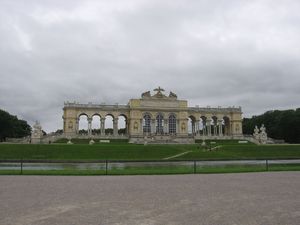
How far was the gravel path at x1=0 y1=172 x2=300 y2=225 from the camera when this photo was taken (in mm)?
8422

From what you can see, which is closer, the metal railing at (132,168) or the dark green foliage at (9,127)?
the metal railing at (132,168)

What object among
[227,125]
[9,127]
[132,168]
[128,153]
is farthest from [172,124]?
[132,168]

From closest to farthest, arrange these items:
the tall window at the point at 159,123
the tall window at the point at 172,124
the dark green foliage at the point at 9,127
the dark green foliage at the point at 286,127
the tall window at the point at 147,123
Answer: the dark green foliage at the point at 9,127 → the dark green foliage at the point at 286,127 → the tall window at the point at 147,123 → the tall window at the point at 159,123 → the tall window at the point at 172,124

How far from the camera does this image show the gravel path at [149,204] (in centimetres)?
842

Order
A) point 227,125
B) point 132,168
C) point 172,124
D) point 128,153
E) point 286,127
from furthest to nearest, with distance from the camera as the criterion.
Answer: point 227,125, point 172,124, point 286,127, point 128,153, point 132,168

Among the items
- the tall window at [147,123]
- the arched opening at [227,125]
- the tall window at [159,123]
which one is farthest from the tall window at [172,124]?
the arched opening at [227,125]

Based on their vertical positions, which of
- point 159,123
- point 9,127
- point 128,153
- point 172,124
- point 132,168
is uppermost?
point 159,123

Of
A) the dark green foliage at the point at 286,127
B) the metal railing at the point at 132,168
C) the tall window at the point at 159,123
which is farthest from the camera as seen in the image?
the tall window at the point at 159,123

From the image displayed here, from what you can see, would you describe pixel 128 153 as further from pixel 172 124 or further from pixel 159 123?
pixel 172 124

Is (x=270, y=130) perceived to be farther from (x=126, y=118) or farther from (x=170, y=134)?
(x=126, y=118)

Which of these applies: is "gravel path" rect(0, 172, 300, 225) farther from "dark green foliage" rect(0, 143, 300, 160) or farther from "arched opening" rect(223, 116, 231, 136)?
"arched opening" rect(223, 116, 231, 136)

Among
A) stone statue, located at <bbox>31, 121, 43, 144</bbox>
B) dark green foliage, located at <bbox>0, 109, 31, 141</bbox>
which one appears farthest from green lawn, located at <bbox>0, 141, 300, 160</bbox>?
dark green foliage, located at <bbox>0, 109, 31, 141</bbox>

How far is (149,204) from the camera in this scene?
1045cm

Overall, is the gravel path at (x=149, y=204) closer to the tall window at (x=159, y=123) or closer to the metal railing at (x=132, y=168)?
the metal railing at (x=132, y=168)
